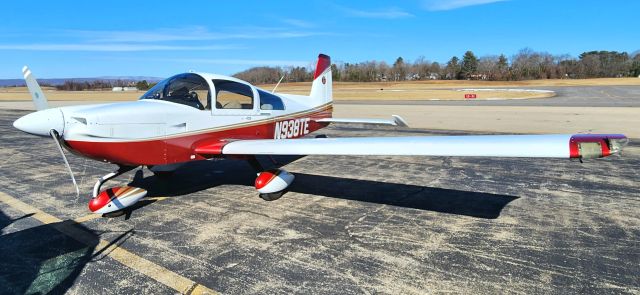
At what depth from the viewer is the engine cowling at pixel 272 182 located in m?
6.01

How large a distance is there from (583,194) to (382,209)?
3411mm

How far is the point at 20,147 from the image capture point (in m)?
12.2

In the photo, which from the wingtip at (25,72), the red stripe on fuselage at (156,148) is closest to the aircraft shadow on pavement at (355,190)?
the red stripe on fuselage at (156,148)

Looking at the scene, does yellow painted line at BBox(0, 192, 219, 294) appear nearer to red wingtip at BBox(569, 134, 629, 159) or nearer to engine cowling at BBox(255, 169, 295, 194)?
engine cowling at BBox(255, 169, 295, 194)

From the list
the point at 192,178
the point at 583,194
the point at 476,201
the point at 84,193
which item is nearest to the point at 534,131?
the point at 583,194

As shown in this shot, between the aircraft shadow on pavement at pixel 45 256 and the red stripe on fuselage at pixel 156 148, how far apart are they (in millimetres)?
973

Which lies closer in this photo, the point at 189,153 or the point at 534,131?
the point at 189,153

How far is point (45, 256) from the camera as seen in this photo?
4.20 m

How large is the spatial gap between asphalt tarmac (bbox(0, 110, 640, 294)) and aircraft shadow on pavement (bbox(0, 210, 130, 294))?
0.06ft

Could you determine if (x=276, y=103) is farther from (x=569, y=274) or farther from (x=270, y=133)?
(x=569, y=274)

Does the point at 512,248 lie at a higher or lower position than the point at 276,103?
lower

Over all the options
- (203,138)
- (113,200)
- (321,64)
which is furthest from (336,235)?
(321,64)

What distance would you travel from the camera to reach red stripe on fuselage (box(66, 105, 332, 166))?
507cm

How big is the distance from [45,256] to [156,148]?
74.4 inches
